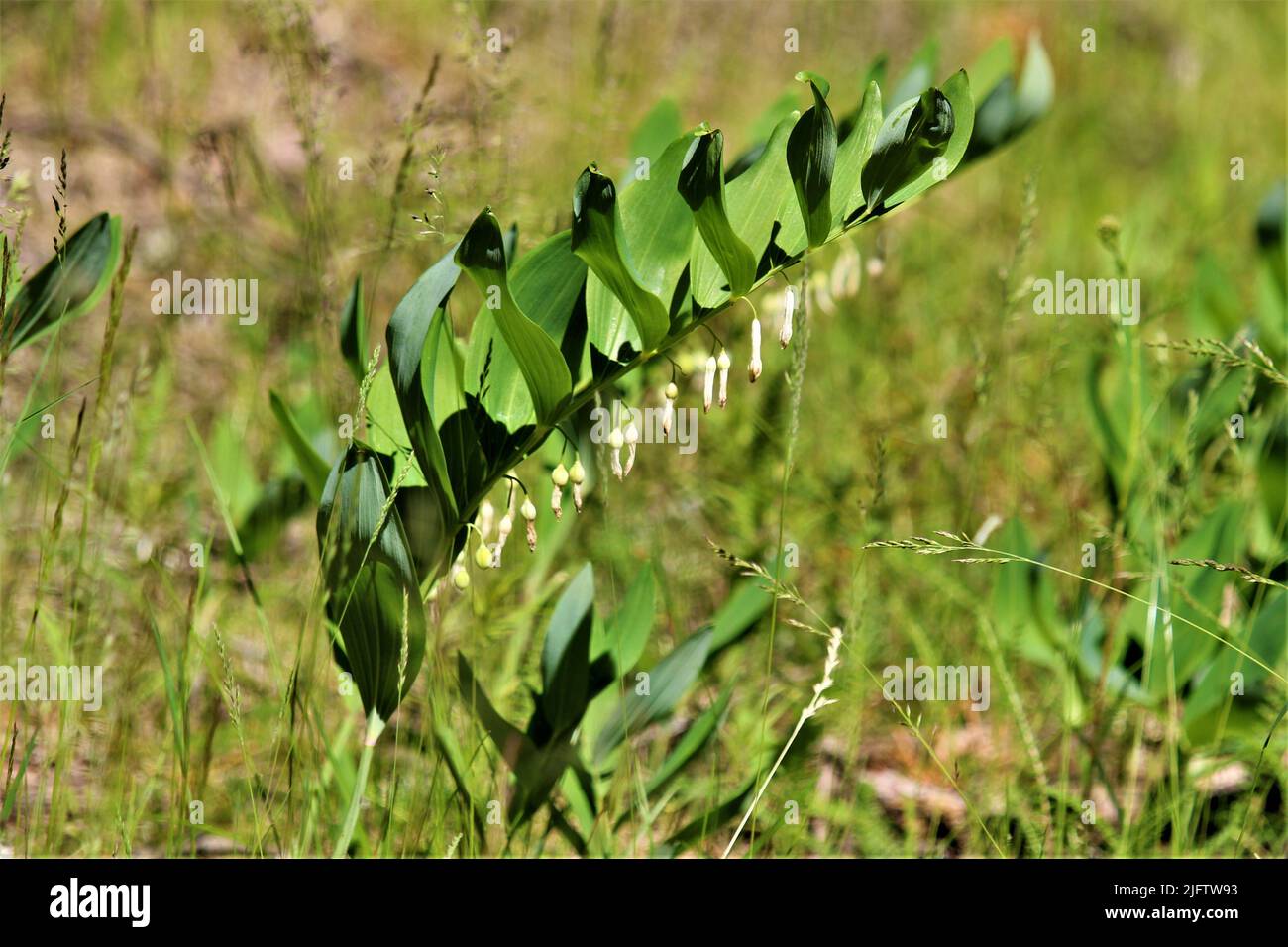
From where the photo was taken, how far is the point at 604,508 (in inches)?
57.1

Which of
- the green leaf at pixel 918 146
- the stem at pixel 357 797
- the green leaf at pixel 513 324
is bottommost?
the stem at pixel 357 797

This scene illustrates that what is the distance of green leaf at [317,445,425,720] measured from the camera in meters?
1.34

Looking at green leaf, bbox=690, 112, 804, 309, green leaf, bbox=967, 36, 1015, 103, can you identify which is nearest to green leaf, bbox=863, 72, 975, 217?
green leaf, bbox=690, 112, 804, 309

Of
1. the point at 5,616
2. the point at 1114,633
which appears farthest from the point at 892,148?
the point at 5,616

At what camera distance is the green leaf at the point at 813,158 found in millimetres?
1244

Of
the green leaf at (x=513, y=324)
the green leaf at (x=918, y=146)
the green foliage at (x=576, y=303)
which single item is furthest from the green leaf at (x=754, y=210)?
the green leaf at (x=513, y=324)

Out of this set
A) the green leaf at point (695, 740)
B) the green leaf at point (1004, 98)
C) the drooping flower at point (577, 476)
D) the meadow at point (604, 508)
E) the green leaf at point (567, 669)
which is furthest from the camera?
the green leaf at point (1004, 98)

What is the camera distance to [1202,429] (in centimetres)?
216

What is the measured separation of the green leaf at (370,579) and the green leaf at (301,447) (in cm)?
13

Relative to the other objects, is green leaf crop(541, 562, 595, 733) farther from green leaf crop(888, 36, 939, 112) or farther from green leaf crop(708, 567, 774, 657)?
green leaf crop(888, 36, 939, 112)

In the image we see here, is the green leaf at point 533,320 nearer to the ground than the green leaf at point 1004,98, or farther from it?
nearer to the ground

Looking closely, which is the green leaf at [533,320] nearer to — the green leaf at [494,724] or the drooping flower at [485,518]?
the drooping flower at [485,518]

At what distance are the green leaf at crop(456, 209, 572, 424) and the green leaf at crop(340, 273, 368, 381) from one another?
21 centimetres
